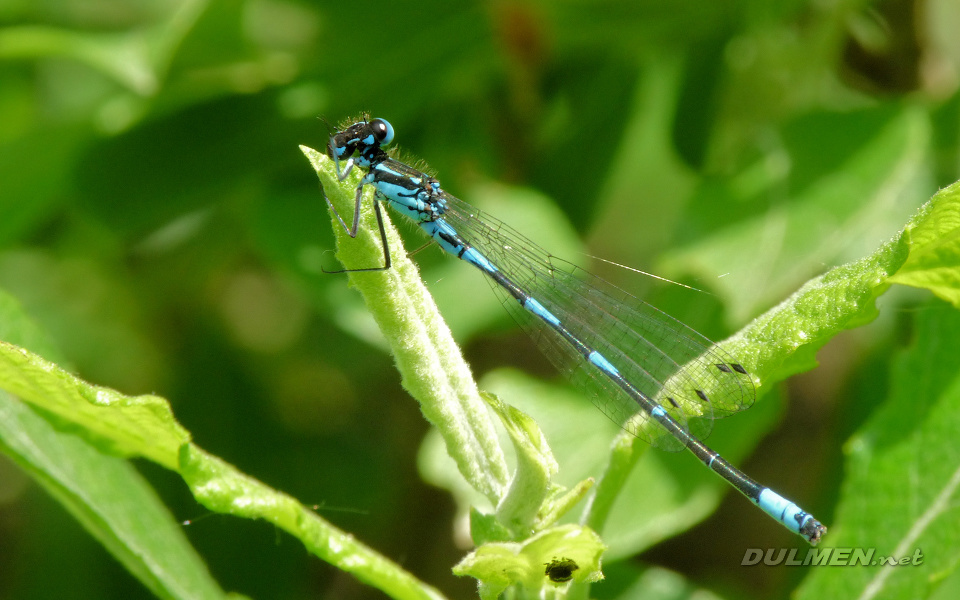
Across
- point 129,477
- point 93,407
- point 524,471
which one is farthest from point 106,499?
point 524,471

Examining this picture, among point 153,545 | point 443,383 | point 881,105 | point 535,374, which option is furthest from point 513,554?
point 535,374

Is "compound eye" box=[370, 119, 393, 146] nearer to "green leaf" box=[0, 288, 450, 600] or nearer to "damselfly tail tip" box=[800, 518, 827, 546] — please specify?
"green leaf" box=[0, 288, 450, 600]

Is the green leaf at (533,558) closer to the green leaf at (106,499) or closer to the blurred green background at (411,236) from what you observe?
Result: the green leaf at (106,499)

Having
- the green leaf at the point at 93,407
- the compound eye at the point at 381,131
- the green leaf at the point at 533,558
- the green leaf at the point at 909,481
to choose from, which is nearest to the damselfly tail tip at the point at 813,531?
the green leaf at the point at 909,481

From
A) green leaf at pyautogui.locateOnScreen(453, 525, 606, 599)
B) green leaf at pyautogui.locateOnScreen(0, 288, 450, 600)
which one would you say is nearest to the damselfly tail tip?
green leaf at pyautogui.locateOnScreen(453, 525, 606, 599)

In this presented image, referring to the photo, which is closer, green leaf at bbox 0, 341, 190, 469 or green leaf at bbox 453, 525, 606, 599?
green leaf at bbox 453, 525, 606, 599

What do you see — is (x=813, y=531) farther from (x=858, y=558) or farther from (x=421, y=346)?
(x=421, y=346)

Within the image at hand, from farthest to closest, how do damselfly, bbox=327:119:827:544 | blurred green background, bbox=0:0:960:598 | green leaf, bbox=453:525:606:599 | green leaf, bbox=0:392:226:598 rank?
blurred green background, bbox=0:0:960:598 < damselfly, bbox=327:119:827:544 < green leaf, bbox=0:392:226:598 < green leaf, bbox=453:525:606:599
